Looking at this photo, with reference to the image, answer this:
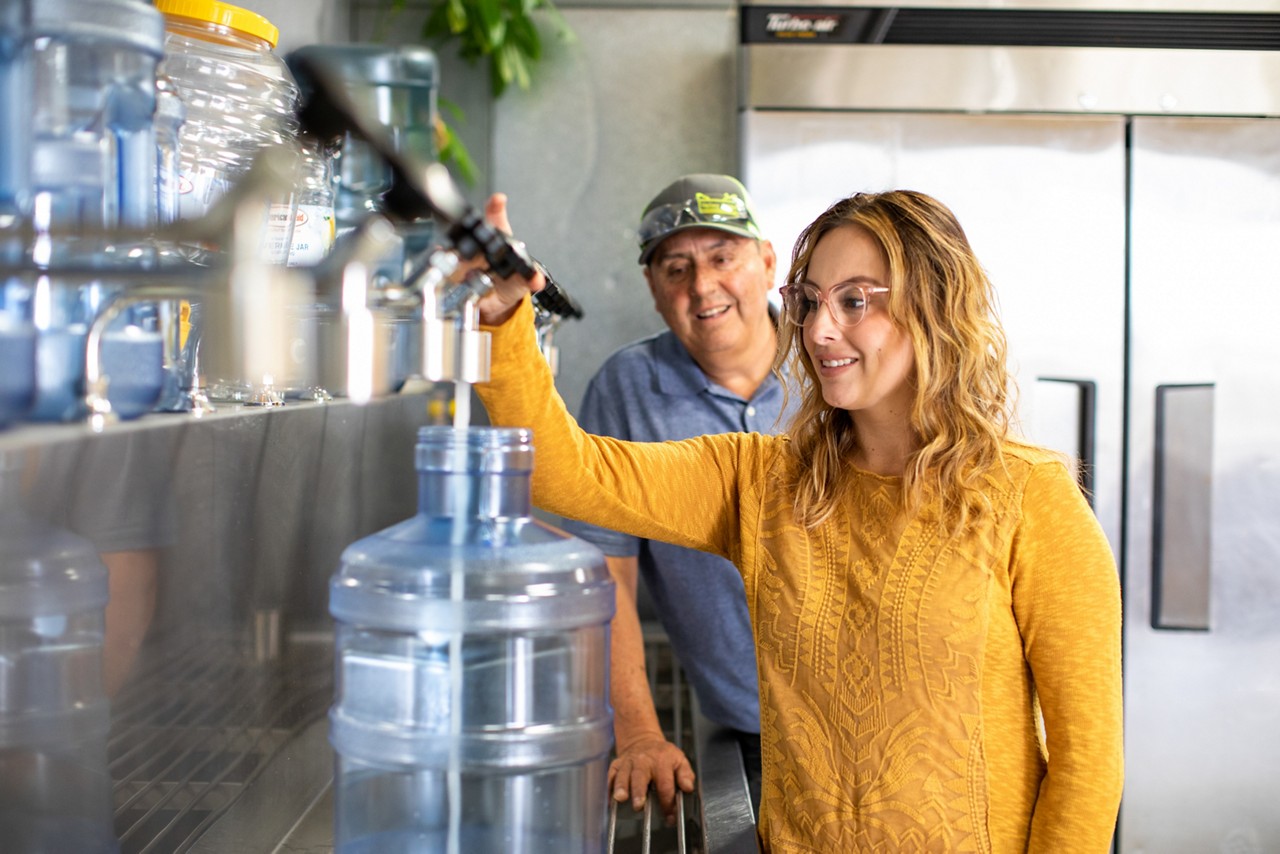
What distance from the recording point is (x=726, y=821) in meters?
1.38

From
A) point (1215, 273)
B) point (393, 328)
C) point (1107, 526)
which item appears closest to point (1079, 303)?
point (1215, 273)

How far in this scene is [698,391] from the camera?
2.04 meters

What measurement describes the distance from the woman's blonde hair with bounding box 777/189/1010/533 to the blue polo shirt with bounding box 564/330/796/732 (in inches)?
20.3

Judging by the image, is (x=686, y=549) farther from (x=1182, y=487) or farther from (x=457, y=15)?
(x=457, y=15)

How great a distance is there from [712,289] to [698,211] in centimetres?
13

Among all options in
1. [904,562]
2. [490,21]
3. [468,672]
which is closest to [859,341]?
[904,562]

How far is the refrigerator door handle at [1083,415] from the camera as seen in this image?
252cm

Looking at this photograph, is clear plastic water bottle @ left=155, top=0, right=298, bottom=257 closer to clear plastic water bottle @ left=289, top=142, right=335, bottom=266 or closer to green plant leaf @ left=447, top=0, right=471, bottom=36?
clear plastic water bottle @ left=289, top=142, right=335, bottom=266

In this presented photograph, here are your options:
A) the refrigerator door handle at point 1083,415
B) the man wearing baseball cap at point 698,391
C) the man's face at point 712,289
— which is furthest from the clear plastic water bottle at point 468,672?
the refrigerator door handle at point 1083,415

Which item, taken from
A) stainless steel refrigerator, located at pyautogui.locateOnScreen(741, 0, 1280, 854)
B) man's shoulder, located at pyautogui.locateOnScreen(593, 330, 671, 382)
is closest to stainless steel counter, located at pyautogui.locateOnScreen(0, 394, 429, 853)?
man's shoulder, located at pyautogui.locateOnScreen(593, 330, 671, 382)

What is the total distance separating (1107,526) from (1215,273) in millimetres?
580

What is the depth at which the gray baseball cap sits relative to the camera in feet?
6.55

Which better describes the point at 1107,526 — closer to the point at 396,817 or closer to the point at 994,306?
the point at 994,306

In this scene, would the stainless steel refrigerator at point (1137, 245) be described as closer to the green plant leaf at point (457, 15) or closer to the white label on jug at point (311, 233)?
the green plant leaf at point (457, 15)
